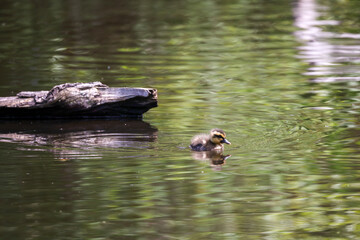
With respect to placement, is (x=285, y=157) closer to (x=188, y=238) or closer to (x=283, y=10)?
(x=188, y=238)

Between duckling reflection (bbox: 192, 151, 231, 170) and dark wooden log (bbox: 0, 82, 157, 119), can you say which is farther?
dark wooden log (bbox: 0, 82, 157, 119)

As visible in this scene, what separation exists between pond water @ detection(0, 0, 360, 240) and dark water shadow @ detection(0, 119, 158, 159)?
0.08 feet

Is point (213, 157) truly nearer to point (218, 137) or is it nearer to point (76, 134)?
point (218, 137)

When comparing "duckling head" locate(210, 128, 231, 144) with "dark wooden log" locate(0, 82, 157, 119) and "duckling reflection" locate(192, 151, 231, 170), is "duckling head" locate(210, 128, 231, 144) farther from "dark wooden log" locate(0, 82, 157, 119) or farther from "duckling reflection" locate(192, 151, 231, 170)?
"dark wooden log" locate(0, 82, 157, 119)

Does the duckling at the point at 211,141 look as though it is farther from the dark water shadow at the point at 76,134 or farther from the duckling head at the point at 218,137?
the dark water shadow at the point at 76,134

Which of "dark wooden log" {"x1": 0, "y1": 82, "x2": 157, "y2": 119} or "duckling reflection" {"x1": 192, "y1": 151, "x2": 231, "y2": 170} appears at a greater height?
"dark wooden log" {"x1": 0, "y1": 82, "x2": 157, "y2": 119}

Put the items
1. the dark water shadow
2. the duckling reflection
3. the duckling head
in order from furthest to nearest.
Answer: the dark water shadow
the duckling head
the duckling reflection

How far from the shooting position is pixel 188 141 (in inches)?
361

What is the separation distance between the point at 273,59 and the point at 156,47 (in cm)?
312

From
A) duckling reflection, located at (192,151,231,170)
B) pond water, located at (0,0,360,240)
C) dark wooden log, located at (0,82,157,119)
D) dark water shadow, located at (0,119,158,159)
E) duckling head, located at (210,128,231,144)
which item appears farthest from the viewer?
dark wooden log, located at (0,82,157,119)

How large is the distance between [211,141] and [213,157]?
31cm

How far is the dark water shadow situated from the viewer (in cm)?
906

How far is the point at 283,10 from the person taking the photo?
23.8 m

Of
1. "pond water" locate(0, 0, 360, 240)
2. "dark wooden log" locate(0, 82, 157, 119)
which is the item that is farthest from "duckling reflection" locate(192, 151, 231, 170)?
"dark wooden log" locate(0, 82, 157, 119)
